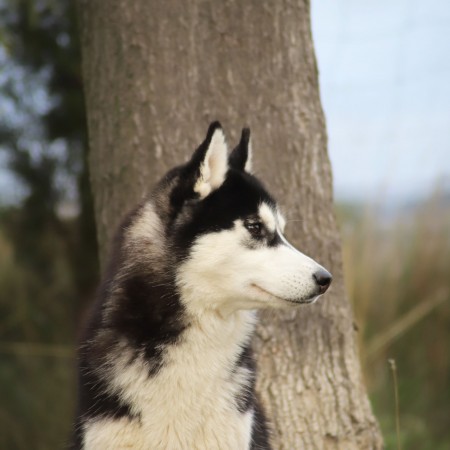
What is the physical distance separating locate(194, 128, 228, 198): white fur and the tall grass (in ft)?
12.0

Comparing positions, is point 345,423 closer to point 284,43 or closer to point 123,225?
point 123,225

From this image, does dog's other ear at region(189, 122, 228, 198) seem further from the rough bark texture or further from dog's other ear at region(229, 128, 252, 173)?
the rough bark texture

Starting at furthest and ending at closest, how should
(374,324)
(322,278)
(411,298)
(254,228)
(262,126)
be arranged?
(411,298)
(374,324)
(262,126)
(254,228)
(322,278)

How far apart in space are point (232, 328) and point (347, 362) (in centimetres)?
112

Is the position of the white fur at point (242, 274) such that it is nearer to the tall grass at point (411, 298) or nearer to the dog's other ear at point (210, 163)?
the dog's other ear at point (210, 163)

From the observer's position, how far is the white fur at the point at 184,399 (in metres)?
3.17

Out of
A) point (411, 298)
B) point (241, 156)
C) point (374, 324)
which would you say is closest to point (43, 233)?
point (374, 324)

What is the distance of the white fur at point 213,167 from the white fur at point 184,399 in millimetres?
501

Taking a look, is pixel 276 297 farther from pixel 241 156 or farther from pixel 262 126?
pixel 262 126

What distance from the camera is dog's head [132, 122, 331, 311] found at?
3.20 m

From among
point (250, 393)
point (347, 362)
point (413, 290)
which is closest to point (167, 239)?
point (250, 393)

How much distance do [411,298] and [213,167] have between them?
4.45m

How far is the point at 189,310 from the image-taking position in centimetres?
329

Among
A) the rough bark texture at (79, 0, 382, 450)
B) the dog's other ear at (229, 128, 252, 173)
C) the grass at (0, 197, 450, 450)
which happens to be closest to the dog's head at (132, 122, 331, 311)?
the dog's other ear at (229, 128, 252, 173)
